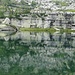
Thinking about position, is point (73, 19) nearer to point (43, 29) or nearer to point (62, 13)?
point (62, 13)

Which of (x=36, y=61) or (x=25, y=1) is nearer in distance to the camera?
(x=36, y=61)

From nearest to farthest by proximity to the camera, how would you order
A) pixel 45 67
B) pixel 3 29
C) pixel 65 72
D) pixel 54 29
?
pixel 65 72, pixel 45 67, pixel 3 29, pixel 54 29

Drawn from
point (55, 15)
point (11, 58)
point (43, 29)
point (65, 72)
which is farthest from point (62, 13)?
point (65, 72)

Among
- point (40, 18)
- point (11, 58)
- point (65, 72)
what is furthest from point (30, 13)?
point (65, 72)

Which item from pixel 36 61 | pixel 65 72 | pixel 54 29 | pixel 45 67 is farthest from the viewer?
pixel 54 29

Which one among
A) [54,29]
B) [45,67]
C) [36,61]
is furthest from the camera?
[54,29]

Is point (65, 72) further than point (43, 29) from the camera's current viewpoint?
No

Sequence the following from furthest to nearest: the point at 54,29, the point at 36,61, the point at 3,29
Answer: the point at 54,29, the point at 3,29, the point at 36,61

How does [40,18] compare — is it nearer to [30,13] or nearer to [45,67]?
[30,13]
